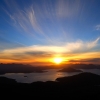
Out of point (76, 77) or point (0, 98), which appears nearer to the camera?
point (0, 98)

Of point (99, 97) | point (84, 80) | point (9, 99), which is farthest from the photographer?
point (84, 80)

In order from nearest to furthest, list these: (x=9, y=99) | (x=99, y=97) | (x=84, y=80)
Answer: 1. (x=99, y=97)
2. (x=9, y=99)
3. (x=84, y=80)

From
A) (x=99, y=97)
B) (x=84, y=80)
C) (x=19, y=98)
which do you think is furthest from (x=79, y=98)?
(x=84, y=80)

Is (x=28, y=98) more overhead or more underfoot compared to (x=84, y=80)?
more underfoot

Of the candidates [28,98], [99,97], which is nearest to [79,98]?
[99,97]

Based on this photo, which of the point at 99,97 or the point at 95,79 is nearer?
the point at 99,97

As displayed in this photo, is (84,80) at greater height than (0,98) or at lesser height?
greater

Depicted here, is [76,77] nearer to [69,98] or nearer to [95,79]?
[95,79]

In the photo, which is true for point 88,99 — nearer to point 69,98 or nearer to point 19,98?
point 69,98
